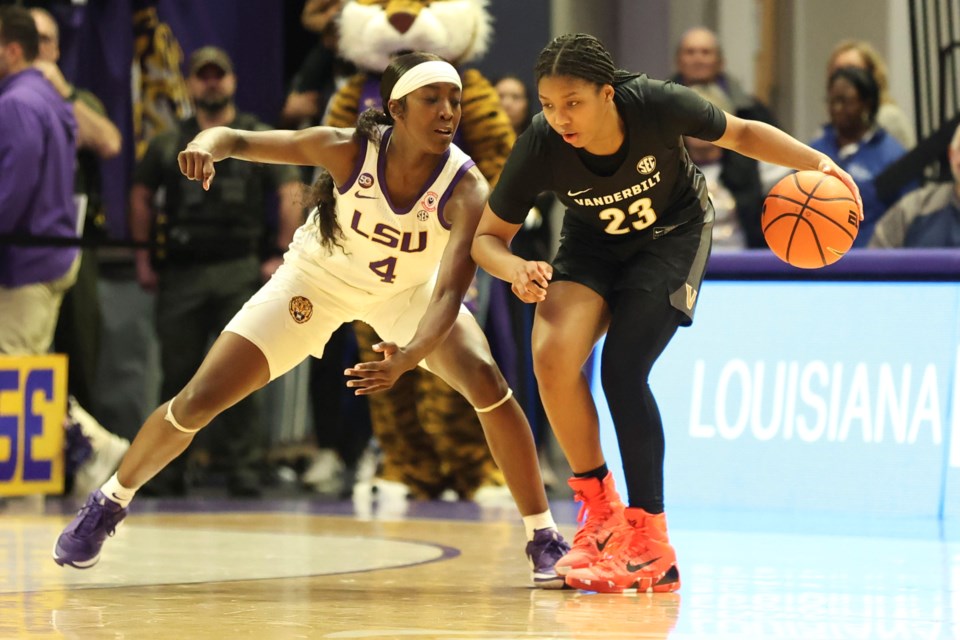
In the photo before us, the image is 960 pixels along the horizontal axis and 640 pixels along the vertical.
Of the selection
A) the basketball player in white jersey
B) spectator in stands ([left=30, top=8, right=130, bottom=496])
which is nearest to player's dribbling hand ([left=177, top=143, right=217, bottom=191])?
the basketball player in white jersey

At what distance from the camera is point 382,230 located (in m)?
5.38

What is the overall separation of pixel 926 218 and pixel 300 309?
167 inches

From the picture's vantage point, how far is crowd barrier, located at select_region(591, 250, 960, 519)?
7.46 metres

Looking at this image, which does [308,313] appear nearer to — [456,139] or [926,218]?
[456,139]

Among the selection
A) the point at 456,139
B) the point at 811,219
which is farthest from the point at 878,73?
the point at 811,219

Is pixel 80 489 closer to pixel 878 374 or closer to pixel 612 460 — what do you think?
pixel 612 460

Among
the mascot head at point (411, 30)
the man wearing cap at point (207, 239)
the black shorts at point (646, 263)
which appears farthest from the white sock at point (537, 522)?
the man wearing cap at point (207, 239)

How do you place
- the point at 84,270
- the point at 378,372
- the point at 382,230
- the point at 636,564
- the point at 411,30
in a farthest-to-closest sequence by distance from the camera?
the point at 84,270 < the point at 411,30 < the point at 382,230 < the point at 636,564 < the point at 378,372

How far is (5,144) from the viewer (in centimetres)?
858

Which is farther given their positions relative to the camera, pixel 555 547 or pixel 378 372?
pixel 555 547

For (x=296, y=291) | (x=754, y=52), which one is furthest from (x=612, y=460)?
(x=754, y=52)

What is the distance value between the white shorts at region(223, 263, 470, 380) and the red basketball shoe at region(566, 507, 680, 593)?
0.94 metres

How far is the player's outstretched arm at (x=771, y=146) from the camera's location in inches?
198

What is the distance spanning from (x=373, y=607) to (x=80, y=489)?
4.83 meters
